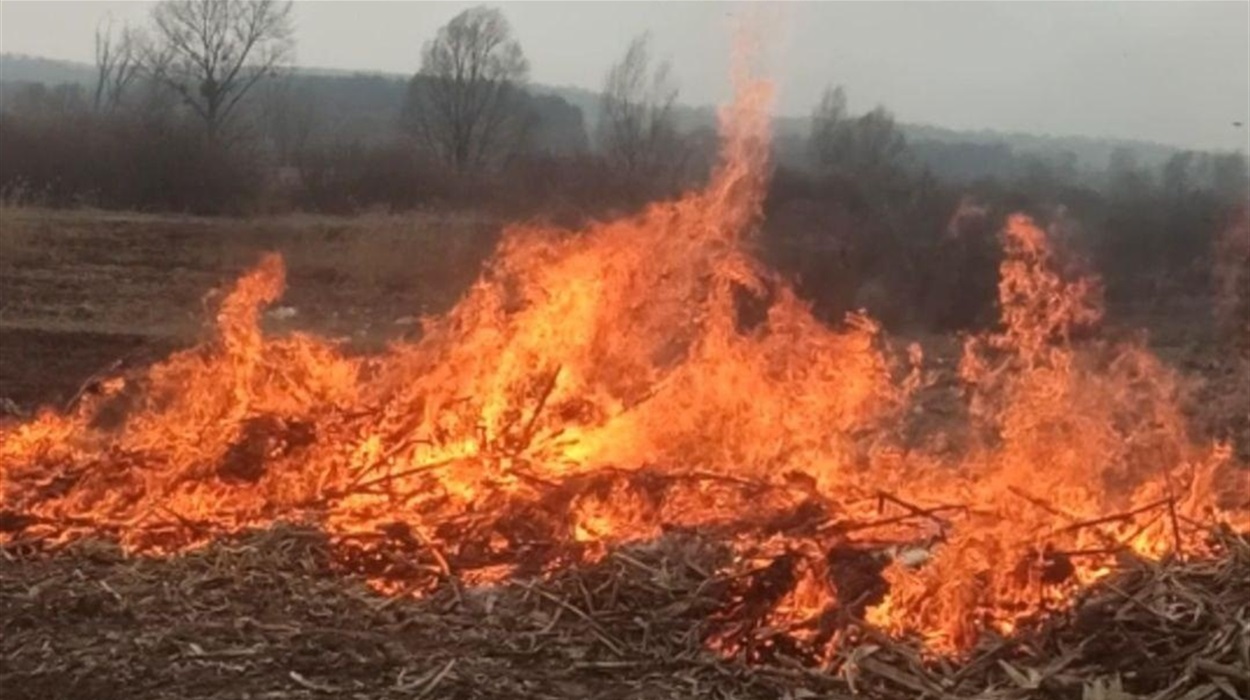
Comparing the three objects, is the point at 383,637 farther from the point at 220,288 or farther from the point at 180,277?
the point at 180,277

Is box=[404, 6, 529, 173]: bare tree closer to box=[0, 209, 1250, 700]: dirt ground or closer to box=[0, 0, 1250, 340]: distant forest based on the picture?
box=[0, 0, 1250, 340]: distant forest

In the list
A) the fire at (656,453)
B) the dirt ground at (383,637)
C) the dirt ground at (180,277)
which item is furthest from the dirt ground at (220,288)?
the dirt ground at (383,637)

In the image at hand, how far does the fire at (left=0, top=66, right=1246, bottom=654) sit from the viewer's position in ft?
19.0

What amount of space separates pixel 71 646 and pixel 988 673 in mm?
3268

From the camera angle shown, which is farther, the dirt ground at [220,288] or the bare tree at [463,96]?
the bare tree at [463,96]

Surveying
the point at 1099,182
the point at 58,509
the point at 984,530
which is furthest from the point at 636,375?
the point at 1099,182

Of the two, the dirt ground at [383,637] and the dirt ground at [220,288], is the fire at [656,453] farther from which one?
the dirt ground at [220,288]

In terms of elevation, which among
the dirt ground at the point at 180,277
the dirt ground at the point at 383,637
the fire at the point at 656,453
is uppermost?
the fire at the point at 656,453

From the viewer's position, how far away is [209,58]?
43594mm

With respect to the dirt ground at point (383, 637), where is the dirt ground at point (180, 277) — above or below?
below

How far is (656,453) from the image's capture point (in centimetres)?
736

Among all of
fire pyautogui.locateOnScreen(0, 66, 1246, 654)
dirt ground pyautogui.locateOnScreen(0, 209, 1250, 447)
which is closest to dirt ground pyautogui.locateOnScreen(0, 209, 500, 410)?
dirt ground pyautogui.locateOnScreen(0, 209, 1250, 447)

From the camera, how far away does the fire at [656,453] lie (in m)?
5.78

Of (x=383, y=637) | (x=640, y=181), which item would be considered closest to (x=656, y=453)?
(x=383, y=637)
